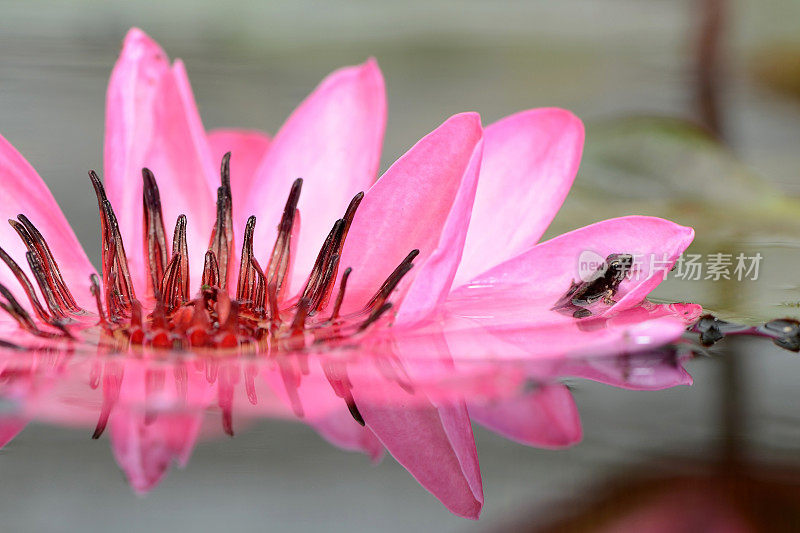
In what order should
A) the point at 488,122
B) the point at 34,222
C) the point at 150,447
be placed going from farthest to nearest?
the point at 488,122
the point at 34,222
the point at 150,447

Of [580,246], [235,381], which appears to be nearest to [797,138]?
[580,246]

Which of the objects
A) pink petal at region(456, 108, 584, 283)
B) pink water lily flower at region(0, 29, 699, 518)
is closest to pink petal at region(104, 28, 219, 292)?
pink water lily flower at region(0, 29, 699, 518)

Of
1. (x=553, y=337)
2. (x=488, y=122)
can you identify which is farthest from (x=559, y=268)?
(x=488, y=122)

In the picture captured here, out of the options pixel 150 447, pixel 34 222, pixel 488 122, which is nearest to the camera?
pixel 150 447

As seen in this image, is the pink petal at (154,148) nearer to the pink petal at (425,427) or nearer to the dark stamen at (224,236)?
the dark stamen at (224,236)

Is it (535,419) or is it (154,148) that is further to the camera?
(154,148)

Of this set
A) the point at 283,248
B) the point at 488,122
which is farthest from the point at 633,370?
the point at 488,122

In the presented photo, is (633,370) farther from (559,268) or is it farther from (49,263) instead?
(49,263)
